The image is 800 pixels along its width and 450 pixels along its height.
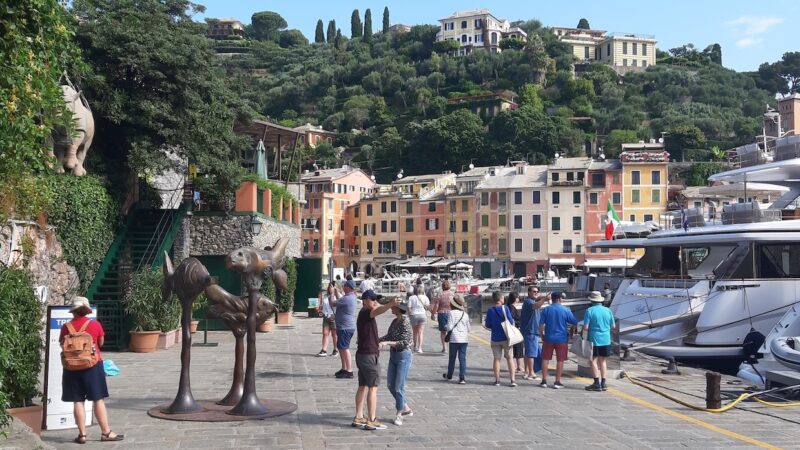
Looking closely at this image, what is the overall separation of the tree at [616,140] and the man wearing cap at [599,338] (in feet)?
286

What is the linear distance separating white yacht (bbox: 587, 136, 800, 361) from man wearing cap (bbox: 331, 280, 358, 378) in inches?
357

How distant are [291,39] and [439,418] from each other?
19152 centimetres

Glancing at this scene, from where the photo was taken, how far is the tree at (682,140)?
101m

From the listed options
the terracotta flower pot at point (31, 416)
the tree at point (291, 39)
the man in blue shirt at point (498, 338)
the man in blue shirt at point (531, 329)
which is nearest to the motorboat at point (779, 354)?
→ the man in blue shirt at point (531, 329)

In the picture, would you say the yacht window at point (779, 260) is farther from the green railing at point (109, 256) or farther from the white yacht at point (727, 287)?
the green railing at point (109, 256)

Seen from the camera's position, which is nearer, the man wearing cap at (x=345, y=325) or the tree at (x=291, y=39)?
the man wearing cap at (x=345, y=325)

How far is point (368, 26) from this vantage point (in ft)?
590

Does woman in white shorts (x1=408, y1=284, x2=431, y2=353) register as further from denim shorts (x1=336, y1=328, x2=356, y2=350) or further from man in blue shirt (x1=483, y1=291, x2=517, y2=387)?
man in blue shirt (x1=483, y1=291, x2=517, y2=387)

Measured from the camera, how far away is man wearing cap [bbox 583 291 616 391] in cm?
1332

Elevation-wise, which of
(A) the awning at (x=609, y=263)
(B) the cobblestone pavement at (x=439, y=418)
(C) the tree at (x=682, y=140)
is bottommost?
(B) the cobblestone pavement at (x=439, y=418)

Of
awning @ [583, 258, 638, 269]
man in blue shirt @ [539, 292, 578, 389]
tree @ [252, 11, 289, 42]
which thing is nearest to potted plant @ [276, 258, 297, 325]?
man in blue shirt @ [539, 292, 578, 389]

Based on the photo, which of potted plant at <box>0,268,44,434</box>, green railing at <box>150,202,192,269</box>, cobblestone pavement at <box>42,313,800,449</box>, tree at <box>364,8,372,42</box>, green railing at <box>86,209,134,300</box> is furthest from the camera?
tree at <box>364,8,372,42</box>

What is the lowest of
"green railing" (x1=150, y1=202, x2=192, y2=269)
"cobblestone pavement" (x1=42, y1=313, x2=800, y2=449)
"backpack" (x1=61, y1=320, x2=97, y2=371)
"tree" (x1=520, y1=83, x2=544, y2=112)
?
"cobblestone pavement" (x1=42, y1=313, x2=800, y2=449)

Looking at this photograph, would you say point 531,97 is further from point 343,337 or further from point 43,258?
point 343,337
